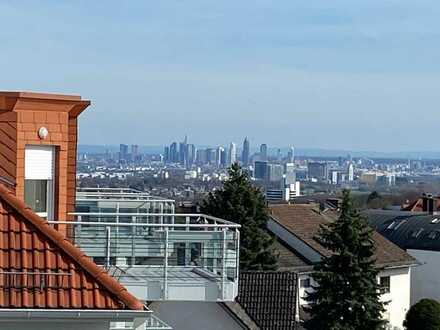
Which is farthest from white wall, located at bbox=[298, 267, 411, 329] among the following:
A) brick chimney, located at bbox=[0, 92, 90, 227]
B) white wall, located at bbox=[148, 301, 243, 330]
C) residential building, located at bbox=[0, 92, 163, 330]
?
residential building, located at bbox=[0, 92, 163, 330]

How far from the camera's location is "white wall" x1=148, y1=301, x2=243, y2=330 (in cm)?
2453

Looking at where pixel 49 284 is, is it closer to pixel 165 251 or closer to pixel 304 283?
pixel 165 251

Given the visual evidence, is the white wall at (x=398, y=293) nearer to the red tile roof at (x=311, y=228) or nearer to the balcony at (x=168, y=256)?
the red tile roof at (x=311, y=228)

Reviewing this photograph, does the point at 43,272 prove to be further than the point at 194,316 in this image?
No

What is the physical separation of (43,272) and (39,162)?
16.3 feet

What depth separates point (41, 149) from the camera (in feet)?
49.8

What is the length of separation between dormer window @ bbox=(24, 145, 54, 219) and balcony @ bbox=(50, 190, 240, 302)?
4.48 feet

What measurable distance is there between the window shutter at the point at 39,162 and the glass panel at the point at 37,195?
3.3 inches

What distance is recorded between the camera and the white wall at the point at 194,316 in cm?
2453

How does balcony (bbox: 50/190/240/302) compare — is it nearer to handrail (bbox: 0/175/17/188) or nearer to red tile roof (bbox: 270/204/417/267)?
handrail (bbox: 0/175/17/188)

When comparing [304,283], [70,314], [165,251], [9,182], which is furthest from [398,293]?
[70,314]

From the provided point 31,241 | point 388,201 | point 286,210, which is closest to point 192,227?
point 31,241

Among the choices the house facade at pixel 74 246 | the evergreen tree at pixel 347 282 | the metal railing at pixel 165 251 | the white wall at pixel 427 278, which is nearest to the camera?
the house facade at pixel 74 246

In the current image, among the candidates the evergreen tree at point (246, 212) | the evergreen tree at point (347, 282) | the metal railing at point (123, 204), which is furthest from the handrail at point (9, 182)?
the evergreen tree at point (246, 212)
